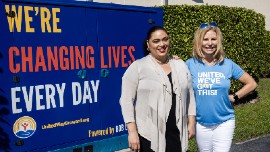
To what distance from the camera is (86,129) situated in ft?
15.0

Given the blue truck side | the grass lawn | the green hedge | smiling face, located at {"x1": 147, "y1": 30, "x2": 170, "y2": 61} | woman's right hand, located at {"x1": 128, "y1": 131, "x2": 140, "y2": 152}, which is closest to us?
woman's right hand, located at {"x1": 128, "y1": 131, "x2": 140, "y2": 152}

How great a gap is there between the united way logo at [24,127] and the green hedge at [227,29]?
587 centimetres

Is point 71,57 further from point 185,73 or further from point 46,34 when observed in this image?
point 185,73

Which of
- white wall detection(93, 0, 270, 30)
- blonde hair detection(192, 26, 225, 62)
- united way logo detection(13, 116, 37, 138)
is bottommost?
united way logo detection(13, 116, 37, 138)

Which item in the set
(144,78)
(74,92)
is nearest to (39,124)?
(74,92)

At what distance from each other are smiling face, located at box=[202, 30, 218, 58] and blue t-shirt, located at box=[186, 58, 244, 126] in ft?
0.42

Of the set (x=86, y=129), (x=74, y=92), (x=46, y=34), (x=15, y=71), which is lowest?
(x=86, y=129)

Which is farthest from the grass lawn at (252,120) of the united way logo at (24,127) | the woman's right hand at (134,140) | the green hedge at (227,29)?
the woman's right hand at (134,140)

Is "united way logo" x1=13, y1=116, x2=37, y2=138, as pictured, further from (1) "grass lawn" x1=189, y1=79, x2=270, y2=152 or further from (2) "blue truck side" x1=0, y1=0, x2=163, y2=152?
(1) "grass lawn" x1=189, y1=79, x2=270, y2=152

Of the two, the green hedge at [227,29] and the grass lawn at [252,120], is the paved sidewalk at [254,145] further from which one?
the green hedge at [227,29]

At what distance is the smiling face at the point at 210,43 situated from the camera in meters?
3.81

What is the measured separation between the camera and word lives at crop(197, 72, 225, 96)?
3795mm

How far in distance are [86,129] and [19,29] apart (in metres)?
1.30

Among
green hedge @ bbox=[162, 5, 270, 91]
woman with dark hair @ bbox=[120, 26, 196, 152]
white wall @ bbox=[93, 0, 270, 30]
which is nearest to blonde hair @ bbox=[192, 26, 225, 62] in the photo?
woman with dark hair @ bbox=[120, 26, 196, 152]
